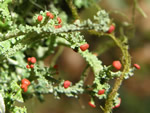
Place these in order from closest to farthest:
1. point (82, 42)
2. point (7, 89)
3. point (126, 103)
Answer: point (82, 42) < point (7, 89) < point (126, 103)

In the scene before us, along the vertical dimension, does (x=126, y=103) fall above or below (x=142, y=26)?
below

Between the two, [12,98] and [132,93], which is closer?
[12,98]

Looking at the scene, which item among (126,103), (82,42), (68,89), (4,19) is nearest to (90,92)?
(68,89)

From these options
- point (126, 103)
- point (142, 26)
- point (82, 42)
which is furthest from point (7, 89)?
point (142, 26)

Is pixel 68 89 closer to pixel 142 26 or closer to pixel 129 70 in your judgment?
pixel 129 70

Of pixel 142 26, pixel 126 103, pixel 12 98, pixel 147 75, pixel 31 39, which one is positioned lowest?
pixel 12 98

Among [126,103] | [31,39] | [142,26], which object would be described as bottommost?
[31,39]

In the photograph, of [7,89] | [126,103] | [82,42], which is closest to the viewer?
[82,42]

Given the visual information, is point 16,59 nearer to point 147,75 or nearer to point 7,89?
point 7,89

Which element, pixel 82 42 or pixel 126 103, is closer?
pixel 82 42
